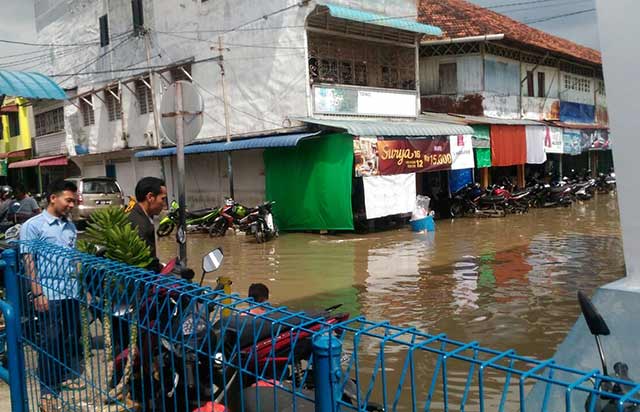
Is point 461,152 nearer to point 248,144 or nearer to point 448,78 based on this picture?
point 448,78

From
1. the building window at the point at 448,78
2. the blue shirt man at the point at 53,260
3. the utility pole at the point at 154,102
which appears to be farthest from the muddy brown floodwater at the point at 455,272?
the building window at the point at 448,78

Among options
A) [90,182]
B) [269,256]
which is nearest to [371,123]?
[269,256]

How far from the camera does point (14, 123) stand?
96.4 feet

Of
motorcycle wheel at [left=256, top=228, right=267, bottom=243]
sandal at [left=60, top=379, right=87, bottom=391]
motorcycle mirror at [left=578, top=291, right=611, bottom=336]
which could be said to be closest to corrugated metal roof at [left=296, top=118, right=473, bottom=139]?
motorcycle wheel at [left=256, top=228, right=267, bottom=243]

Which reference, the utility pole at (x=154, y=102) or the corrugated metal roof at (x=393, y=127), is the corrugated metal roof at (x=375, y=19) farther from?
the utility pole at (x=154, y=102)

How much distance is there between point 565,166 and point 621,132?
2573cm

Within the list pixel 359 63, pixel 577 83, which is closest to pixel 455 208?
pixel 359 63

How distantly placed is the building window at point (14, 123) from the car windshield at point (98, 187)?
1617 centimetres

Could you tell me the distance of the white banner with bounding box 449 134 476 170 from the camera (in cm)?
1595

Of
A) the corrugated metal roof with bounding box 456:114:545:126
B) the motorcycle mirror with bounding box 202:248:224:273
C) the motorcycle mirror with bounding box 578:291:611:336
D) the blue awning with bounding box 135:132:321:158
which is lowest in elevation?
the motorcycle mirror with bounding box 578:291:611:336

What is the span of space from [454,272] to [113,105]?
1735 cm

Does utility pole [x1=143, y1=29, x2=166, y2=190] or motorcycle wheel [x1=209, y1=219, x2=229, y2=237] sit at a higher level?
utility pole [x1=143, y1=29, x2=166, y2=190]

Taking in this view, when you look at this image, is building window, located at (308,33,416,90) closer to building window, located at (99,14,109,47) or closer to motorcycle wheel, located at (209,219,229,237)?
motorcycle wheel, located at (209,219,229,237)

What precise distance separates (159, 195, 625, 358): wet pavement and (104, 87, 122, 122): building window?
920cm
